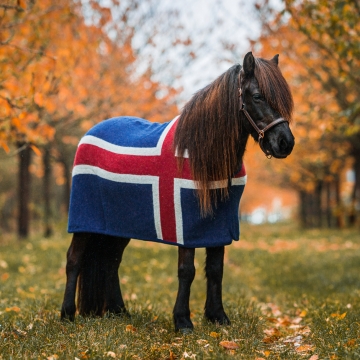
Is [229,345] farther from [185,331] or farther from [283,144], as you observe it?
[283,144]

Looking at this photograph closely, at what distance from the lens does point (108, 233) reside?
514cm

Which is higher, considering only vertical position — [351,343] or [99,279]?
[99,279]

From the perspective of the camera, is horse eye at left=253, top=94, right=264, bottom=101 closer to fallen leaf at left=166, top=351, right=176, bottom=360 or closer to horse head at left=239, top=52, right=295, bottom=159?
horse head at left=239, top=52, right=295, bottom=159

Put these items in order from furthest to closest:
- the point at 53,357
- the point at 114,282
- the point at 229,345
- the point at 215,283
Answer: the point at 114,282 → the point at 215,283 → the point at 229,345 → the point at 53,357

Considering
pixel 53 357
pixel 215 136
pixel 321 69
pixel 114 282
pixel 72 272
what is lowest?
pixel 53 357

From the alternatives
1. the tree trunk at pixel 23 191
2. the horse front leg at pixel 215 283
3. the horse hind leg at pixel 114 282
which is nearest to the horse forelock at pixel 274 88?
the horse front leg at pixel 215 283

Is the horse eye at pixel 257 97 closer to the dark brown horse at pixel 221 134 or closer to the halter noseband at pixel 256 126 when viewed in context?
the dark brown horse at pixel 221 134

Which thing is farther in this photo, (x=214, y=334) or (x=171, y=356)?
(x=214, y=334)

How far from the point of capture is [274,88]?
4.50m

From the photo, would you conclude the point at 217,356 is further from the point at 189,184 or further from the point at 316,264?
the point at 316,264

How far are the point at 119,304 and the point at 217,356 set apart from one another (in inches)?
83.7

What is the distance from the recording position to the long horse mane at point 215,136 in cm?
466

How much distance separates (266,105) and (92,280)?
2528 mm

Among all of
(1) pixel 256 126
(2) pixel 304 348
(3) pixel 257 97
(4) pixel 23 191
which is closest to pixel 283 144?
(1) pixel 256 126
